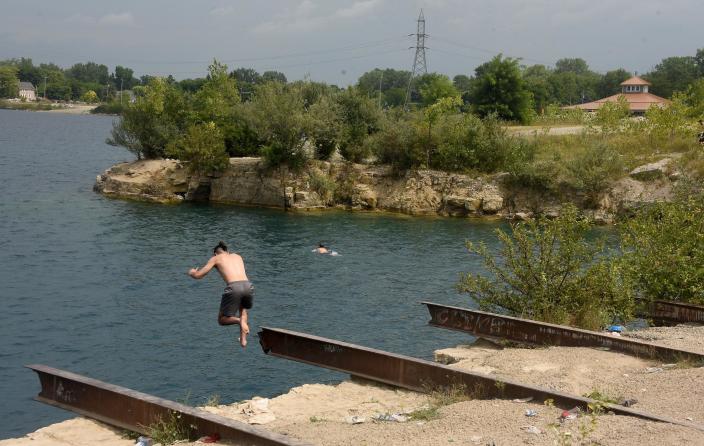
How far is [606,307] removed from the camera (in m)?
17.6

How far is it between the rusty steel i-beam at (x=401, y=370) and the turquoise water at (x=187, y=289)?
3685 millimetres

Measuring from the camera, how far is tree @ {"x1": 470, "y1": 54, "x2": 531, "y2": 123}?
2894 inches

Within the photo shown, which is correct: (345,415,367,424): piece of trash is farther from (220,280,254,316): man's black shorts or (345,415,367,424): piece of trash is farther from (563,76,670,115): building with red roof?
(563,76,670,115): building with red roof

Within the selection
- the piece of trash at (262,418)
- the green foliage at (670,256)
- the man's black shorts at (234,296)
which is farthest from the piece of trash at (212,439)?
the green foliage at (670,256)

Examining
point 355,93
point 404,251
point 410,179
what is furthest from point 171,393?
point 355,93

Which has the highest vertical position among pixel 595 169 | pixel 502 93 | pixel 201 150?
pixel 502 93

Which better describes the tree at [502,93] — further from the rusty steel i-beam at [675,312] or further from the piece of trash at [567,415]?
the piece of trash at [567,415]

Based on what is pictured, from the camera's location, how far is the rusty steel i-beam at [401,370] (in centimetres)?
1066

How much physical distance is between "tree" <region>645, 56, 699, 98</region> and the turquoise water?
80603 mm

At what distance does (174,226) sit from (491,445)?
35894 millimetres

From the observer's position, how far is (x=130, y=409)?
11.2 metres

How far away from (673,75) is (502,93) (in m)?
59.6

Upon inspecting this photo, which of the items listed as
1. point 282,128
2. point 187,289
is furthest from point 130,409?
point 282,128

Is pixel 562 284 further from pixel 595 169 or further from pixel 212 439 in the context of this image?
pixel 595 169
